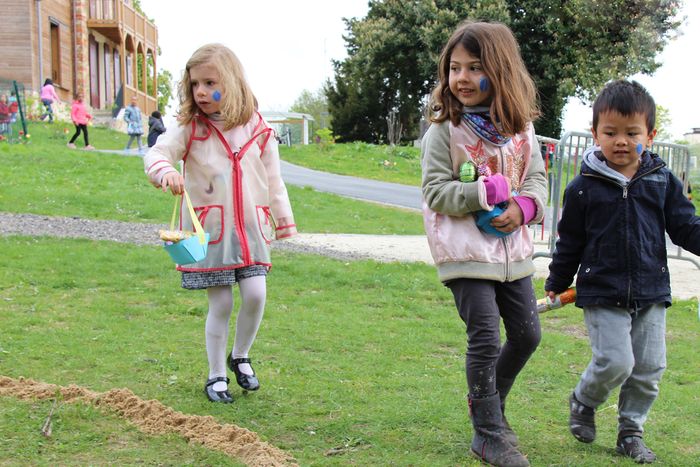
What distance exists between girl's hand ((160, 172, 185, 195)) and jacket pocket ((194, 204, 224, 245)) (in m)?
0.29

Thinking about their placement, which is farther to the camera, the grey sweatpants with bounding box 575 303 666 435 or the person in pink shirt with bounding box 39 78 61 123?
the person in pink shirt with bounding box 39 78 61 123

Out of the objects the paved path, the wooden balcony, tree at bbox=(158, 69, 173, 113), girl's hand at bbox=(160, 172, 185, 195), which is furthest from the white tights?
tree at bbox=(158, 69, 173, 113)

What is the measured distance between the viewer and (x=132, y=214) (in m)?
13.1

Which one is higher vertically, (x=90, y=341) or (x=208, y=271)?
(x=208, y=271)

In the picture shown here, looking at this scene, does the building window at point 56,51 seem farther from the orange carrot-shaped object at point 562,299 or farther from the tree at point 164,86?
the tree at point 164,86

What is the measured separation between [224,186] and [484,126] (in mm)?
1394

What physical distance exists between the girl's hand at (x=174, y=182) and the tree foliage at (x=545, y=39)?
28.5 meters

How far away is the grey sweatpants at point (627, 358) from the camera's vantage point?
3482 millimetres

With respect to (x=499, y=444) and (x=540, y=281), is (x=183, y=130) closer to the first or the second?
A: (x=499, y=444)

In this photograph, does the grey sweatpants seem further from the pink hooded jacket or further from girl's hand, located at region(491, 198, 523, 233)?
the pink hooded jacket

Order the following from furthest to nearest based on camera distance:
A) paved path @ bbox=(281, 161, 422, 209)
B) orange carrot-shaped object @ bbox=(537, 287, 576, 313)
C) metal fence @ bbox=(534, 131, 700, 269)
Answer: paved path @ bbox=(281, 161, 422, 209)
metal fence @ bbox=(534, 131, 700, 269)
orange carrot-shaped object @ bbox=(537, 287, 576, 313)

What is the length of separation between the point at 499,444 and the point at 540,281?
211 inches

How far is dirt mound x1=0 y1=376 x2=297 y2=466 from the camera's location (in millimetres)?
3426

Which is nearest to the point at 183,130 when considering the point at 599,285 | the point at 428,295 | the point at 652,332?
the point at 599,285
